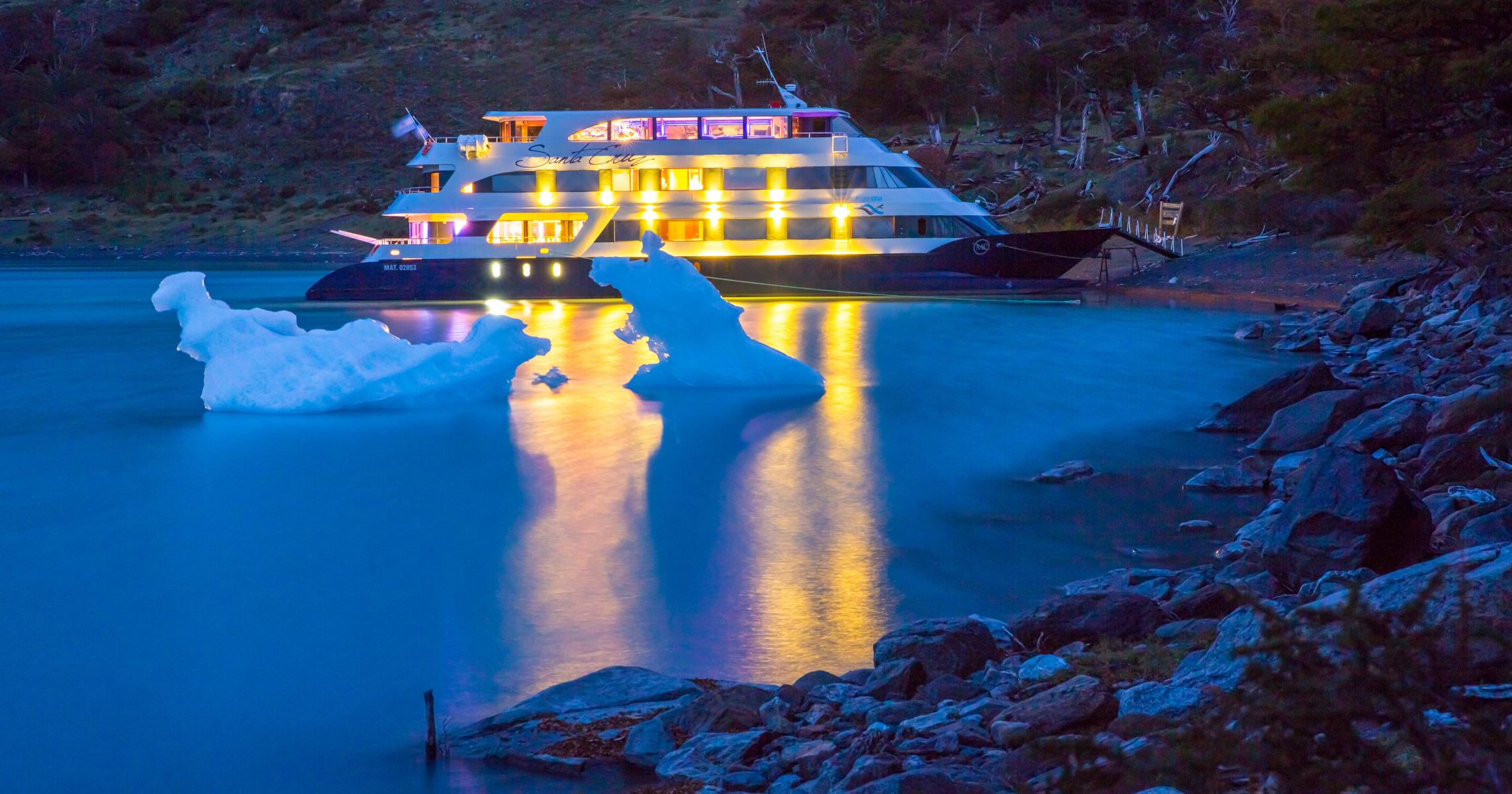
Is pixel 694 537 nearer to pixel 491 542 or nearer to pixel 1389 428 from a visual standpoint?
pixel 491 542

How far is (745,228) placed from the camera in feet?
142

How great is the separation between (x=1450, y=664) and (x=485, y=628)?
683 cm

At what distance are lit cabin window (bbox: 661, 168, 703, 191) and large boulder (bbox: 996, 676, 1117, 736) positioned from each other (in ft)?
124

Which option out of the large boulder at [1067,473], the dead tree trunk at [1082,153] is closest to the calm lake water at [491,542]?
the large boulder at [1067,473]

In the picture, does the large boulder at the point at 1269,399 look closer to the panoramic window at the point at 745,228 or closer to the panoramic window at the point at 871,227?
the panoramic window at the point at 871,227

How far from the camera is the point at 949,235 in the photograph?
42.5m

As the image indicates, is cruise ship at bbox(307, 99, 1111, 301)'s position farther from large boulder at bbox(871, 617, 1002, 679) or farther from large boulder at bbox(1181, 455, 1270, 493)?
large boulder at bbox(871, 617, 1002, 679)

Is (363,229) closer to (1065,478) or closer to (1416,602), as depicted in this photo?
(1065,478)

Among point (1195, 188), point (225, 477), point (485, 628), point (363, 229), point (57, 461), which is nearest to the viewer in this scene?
point (485, 628)

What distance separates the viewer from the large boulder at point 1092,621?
795 cm

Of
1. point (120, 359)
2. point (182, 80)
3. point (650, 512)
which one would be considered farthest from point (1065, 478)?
point (182, 80)

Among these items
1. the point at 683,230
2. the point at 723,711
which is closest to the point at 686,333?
the point at 723,711

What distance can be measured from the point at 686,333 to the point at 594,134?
2207 cm

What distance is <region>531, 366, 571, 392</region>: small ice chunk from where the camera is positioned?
24.5 meters
